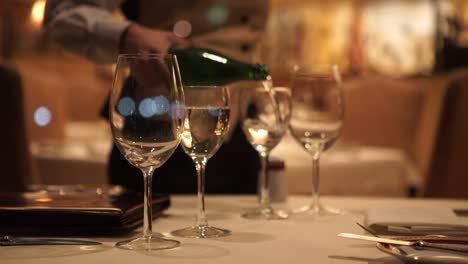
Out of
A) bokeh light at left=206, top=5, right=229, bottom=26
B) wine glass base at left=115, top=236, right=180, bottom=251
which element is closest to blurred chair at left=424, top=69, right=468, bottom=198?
bokeh light at left=206, top=5, right=229, bottom=26

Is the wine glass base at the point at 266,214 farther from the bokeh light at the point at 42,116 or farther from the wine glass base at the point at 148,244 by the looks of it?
the bokeh light at the point at 42,116

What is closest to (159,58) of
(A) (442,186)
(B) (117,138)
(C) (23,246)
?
(B) (117,138)

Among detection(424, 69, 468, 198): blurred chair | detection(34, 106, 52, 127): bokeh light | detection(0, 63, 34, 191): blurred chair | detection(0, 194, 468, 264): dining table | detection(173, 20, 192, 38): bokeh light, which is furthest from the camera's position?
detection(34, 106, 52, 127): bokeh light

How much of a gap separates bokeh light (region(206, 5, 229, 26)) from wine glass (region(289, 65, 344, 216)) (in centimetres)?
56

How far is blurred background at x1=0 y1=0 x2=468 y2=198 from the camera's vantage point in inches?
96.5

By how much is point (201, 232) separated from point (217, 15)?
91 cm

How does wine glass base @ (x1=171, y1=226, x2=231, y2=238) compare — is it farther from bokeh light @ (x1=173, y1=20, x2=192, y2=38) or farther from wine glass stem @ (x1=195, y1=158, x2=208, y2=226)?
bokeh light @ (x1=173, y1=20, x2=192, y2=38)

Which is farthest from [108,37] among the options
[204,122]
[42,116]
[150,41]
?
[42,116]

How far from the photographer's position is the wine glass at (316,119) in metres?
1.30

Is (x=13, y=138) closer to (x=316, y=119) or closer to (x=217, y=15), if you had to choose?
(x=217, y=15)

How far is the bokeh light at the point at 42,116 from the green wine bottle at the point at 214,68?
2.59m

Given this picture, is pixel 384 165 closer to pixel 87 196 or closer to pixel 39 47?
pixel 87 196

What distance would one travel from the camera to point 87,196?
119cm

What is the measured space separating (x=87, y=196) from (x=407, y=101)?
11.1 ft
